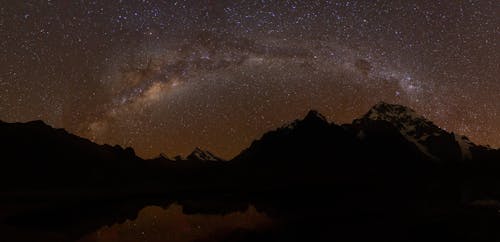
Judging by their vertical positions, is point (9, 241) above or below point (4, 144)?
below

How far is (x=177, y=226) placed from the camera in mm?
34094

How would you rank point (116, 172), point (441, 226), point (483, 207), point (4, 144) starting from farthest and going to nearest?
point (116, 172)
point (4, 144)
point (483, 207)
point (441, 226)

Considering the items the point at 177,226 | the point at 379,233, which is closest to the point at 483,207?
the point at 379,233

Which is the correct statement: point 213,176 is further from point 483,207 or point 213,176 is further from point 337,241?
point 337,241

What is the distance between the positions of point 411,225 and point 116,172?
16147 centimetres

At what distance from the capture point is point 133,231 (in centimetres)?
3184

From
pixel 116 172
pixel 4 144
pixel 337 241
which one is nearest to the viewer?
pixel 337 241

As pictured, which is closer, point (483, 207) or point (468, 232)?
point (468, 232)

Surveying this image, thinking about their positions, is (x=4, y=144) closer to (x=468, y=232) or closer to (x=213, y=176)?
(x=213, y=176)

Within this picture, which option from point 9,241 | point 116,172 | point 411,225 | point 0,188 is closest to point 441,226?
point 411,225

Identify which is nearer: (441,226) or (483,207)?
(441,226)

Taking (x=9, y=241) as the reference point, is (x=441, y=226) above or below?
above

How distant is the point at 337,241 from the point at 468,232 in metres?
10.2

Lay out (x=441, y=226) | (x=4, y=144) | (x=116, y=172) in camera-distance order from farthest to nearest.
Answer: (x=116, y=172) → (x=4, y=144) → (x=441, y=226)
